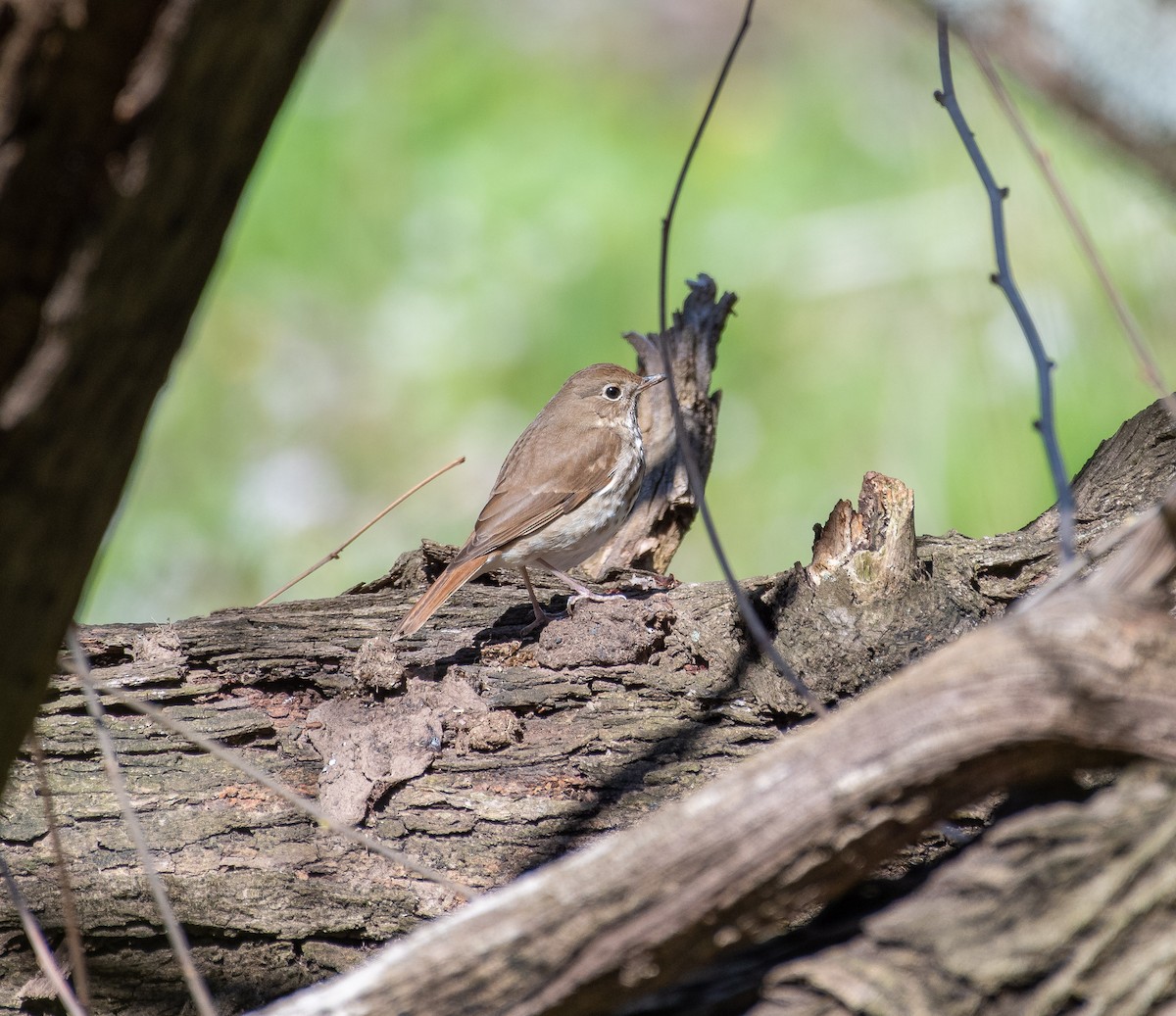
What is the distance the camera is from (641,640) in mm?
3238

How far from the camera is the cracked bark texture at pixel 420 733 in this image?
267 cm

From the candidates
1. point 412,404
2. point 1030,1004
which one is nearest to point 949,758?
point 1030,1004

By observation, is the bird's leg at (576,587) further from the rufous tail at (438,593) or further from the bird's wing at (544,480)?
the rufous tail at (438,593)

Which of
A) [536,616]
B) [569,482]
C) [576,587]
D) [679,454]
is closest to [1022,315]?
[536,616]

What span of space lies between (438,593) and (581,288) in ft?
12.4

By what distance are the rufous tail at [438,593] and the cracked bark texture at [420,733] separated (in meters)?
0.06

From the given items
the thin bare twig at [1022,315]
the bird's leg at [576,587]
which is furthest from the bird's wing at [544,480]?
the thin bare twig at [1022,315]

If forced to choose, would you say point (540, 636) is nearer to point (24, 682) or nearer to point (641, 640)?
point (641, 640)

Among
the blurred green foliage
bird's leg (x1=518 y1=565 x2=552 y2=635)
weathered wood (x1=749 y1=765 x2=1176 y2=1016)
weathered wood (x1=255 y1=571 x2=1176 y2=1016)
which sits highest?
the blurred green foliage

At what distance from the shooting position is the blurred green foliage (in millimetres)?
5844

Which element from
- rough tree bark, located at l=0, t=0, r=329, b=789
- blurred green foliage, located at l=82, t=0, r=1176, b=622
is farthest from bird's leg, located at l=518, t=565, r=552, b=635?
rough tree bark, located at l=0, t=0, r=329, b=789

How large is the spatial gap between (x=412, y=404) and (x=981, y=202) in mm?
3368

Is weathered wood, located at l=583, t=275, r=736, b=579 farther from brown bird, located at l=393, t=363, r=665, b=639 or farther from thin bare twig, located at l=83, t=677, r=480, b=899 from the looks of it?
thin bare twig, located at l=83, t=677, r=480, b=899

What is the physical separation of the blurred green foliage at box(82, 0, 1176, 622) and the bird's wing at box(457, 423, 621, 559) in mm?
1436
